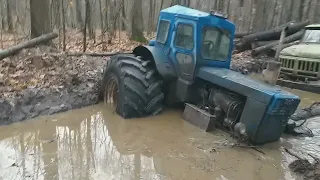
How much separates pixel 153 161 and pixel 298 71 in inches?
258

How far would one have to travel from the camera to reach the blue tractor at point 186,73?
19.9ft

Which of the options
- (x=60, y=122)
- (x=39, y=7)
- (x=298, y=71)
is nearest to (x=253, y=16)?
(x=298, y=71)

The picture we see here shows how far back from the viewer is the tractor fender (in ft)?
22.2

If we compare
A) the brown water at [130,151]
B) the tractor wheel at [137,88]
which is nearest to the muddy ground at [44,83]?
the brown water at [130,151]

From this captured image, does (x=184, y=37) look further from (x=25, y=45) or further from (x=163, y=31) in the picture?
(x=25, y=45)

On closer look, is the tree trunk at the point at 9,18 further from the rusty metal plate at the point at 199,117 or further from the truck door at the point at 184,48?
the rusty metal plate at the point at 199,117

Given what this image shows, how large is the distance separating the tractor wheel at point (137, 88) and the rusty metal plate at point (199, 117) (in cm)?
57

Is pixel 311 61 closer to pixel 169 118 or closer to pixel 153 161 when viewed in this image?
pixel 169 118

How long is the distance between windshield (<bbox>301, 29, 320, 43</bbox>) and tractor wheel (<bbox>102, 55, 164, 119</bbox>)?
6.00m

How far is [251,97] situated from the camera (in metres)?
5.50

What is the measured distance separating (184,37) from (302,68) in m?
4.83

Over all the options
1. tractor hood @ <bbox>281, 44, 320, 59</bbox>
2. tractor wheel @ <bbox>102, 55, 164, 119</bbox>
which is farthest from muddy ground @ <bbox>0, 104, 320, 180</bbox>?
tractor hood @ <bbox>281, 44, 320, 59</bbox>

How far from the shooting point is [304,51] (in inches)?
389

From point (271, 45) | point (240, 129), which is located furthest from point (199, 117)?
point (271, 45)
